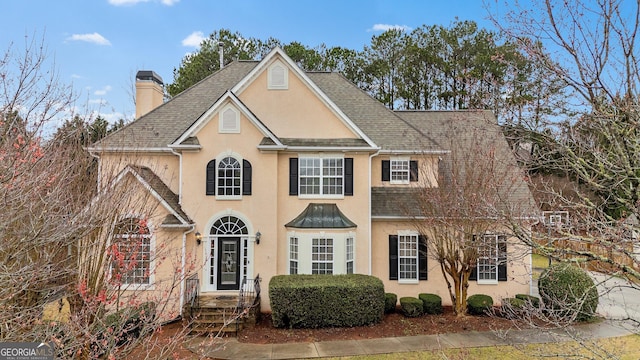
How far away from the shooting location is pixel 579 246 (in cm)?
727

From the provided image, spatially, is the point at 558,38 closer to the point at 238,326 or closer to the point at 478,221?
the point at 478,221

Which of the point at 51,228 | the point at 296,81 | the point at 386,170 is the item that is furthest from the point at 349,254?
the point at 51,228

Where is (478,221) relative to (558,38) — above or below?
below

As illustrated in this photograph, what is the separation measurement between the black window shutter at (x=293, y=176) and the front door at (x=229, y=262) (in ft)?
9.59

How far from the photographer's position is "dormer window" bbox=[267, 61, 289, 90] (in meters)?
17.1

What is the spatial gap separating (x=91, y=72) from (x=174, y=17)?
7.69 metres

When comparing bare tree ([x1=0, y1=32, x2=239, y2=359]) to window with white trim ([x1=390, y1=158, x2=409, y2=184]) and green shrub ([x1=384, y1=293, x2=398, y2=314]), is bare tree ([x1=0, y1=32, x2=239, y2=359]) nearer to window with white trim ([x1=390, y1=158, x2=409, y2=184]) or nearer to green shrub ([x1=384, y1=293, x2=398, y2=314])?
green shrub ([x1=384, y1=293, x2=398, y2=314])

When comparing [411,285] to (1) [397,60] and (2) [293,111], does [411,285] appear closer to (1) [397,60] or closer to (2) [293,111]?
(2) [293,111]

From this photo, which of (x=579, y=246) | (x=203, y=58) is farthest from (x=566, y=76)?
(x=203, y=58)

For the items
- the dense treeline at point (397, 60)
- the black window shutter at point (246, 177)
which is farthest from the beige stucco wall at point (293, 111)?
the dense treeline at point (397, 60)

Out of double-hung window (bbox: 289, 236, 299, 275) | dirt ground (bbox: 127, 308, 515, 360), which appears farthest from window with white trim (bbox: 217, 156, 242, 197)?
dirt ground (bbox: 127, 308, 515, 360)

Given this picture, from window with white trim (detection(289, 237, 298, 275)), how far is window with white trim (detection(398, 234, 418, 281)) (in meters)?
4.37

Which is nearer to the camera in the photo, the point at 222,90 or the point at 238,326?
the point at 238,326

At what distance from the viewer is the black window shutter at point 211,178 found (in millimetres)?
16172
